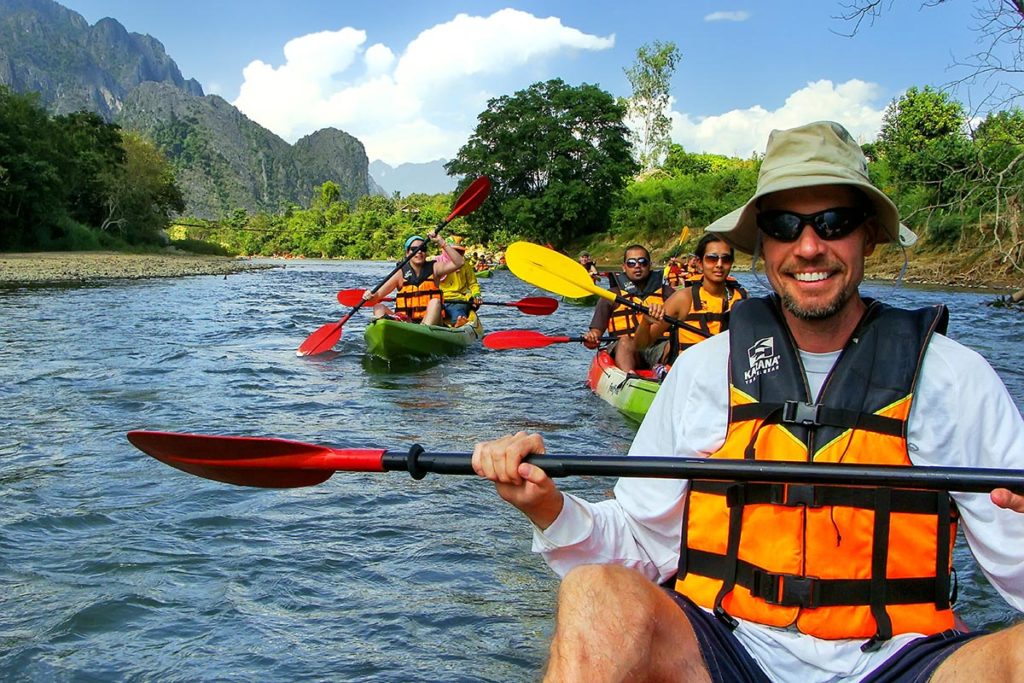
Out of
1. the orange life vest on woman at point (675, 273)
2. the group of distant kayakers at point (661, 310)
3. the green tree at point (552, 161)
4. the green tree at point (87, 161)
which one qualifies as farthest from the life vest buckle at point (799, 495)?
the green tree at point (552, 161)

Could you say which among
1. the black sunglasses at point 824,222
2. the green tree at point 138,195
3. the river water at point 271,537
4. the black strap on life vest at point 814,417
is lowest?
the river water at point 271,537

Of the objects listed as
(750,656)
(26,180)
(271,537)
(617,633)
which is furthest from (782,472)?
(26,180)

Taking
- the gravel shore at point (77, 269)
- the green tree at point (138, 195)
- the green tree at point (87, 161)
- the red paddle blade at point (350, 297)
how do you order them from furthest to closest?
the green tree at point (138, 195) → the green tree at point (87, 161) → the gravel shore at point (77, 269) → the red paddle blade at point (350, 297)

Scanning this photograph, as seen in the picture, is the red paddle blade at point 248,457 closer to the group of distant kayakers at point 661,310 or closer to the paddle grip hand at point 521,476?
the paddle grip hand at point 521,476

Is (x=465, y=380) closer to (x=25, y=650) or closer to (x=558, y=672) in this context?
(x=25, y=650)

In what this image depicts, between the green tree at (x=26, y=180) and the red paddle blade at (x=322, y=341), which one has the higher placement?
the green tree at (x=26, y=180)

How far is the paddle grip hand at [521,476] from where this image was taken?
175 centimetres

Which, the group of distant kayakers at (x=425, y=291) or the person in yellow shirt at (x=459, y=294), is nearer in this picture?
the group of distant kayakers at (x=425, y=291)

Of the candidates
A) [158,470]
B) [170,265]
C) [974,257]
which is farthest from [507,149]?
[158,470]

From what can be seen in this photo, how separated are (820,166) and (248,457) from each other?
1.60m

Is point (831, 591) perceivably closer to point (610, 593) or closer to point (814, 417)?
point (814, 417)

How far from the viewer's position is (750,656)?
1644 millimetres

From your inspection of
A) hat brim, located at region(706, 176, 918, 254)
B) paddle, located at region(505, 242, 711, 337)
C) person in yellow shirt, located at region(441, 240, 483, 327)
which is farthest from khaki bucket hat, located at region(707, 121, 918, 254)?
person in yellow shirt, located at region(441, 240, 483, 327)

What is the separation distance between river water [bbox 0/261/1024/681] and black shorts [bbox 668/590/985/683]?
123cm
